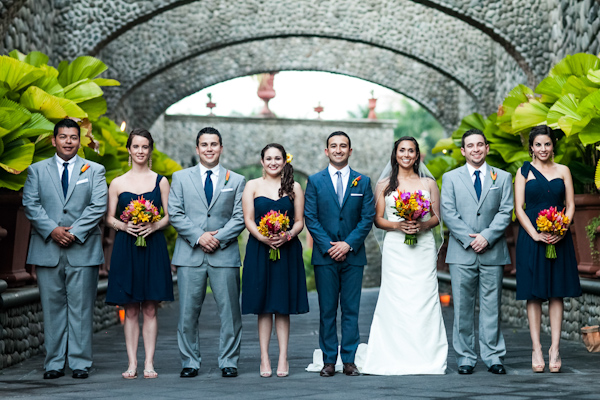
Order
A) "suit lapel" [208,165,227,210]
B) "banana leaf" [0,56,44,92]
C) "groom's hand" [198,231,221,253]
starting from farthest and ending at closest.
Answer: "banana leaf" [0,56,44,92], "suit lapel" [208,165,227,210], "groom's hand" [198,231,221,253]

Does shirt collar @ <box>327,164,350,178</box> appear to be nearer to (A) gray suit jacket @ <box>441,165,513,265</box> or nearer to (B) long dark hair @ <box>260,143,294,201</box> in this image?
(B) long dark hair @ <box>260,143,294,201</box>

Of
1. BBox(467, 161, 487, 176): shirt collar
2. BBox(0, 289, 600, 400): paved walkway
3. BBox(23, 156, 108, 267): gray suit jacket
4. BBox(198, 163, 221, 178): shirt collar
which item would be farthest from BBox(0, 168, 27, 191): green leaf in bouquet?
BBox(467, 161, 487, 176): shirt collar

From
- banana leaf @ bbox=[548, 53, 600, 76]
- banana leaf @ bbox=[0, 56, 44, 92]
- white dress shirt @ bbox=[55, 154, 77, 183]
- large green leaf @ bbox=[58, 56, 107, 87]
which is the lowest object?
white dress shirt @ bbox=[55, 154, 77, 183]

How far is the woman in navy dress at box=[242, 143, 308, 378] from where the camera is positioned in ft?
15.7

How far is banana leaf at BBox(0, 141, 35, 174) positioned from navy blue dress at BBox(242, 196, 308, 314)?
65.9 inches

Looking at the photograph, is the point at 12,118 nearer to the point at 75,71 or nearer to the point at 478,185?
the point at 75,71

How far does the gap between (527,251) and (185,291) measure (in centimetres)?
209

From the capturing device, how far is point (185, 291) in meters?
4.88

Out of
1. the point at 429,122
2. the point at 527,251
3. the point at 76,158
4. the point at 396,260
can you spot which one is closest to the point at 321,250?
the point at 396,260

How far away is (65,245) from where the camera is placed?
192 inches

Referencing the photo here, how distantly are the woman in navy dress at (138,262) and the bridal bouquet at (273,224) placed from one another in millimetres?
643

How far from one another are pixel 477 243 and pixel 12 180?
3185 millimetres

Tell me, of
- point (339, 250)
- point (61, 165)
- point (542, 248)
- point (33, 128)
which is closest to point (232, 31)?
point (33, 128)

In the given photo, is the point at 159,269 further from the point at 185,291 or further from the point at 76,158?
the point at 76,158
